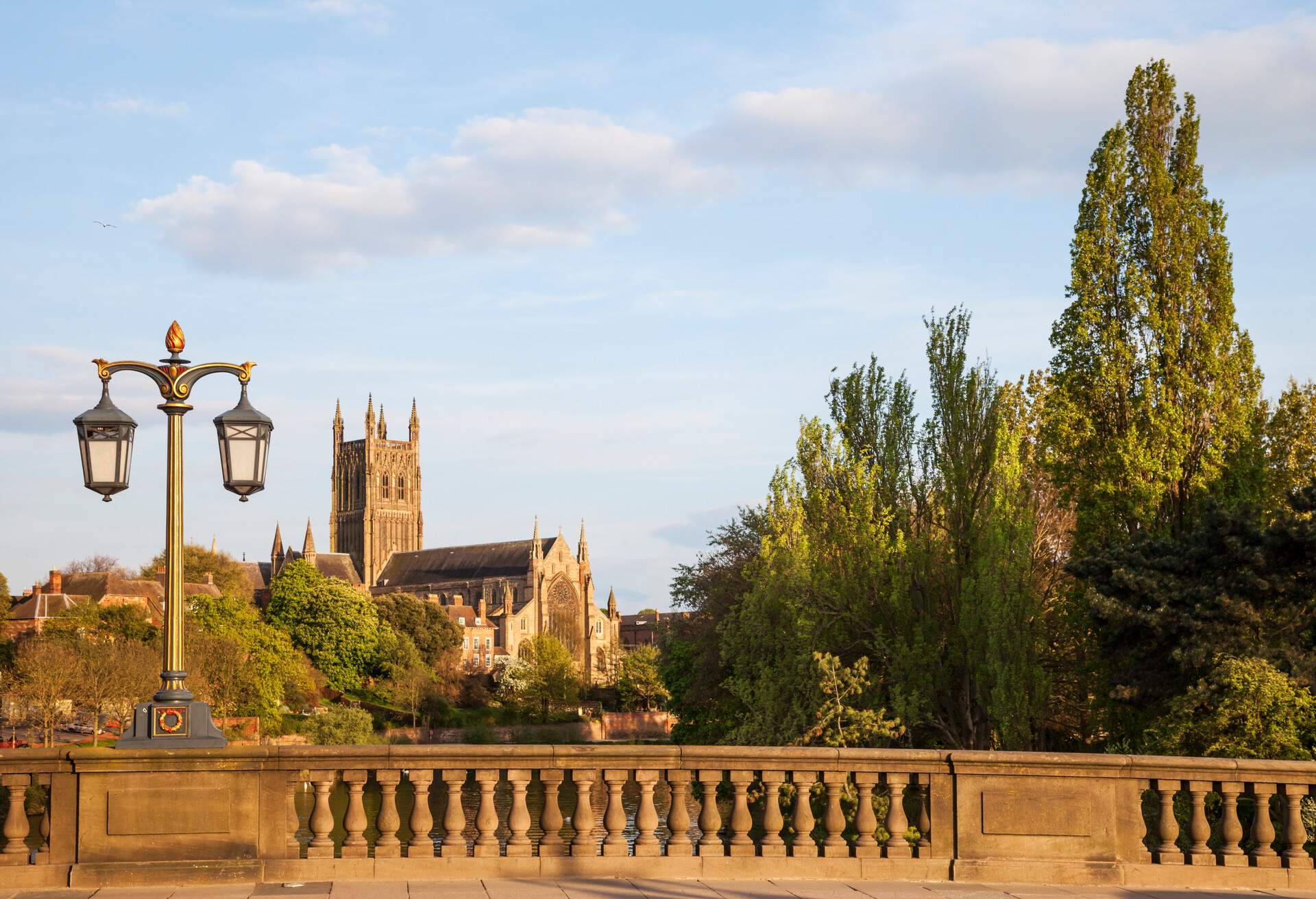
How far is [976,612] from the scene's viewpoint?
34062 millimetres

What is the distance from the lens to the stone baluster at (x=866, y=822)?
1147 centimetres

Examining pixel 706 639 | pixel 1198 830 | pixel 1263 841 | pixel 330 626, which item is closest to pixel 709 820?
pixel 1198 830

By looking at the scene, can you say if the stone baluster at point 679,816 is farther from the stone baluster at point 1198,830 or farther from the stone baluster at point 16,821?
the stone baluster at point 16,821

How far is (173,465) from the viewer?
1150 centimetres

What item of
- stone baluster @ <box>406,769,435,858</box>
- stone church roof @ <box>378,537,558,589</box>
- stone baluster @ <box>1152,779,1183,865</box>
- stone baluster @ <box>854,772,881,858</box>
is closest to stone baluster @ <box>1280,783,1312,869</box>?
stone baluster @ <box>1152,779,1183,865</box>

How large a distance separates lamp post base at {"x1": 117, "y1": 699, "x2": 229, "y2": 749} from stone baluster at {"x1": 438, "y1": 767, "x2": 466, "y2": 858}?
1797 millimetres

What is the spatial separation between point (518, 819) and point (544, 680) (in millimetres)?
96537

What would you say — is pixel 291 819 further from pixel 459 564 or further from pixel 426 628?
pixel 459 564

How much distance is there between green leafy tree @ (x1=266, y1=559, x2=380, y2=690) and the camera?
94.8 metres

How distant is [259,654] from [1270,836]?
71.6m

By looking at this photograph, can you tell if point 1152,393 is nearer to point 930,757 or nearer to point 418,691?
point 930,757

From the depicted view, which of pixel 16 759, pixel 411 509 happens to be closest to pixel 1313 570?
pixel 16 759

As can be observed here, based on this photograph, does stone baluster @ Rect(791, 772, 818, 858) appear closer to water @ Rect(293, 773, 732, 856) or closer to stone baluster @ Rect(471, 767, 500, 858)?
stone baluster @ Rect(471, 767, 500, 858)

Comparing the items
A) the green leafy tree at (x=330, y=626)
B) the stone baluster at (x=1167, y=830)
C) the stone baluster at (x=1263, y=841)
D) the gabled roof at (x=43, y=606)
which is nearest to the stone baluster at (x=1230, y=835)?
the stone baluster at (x=1263, y=841)
